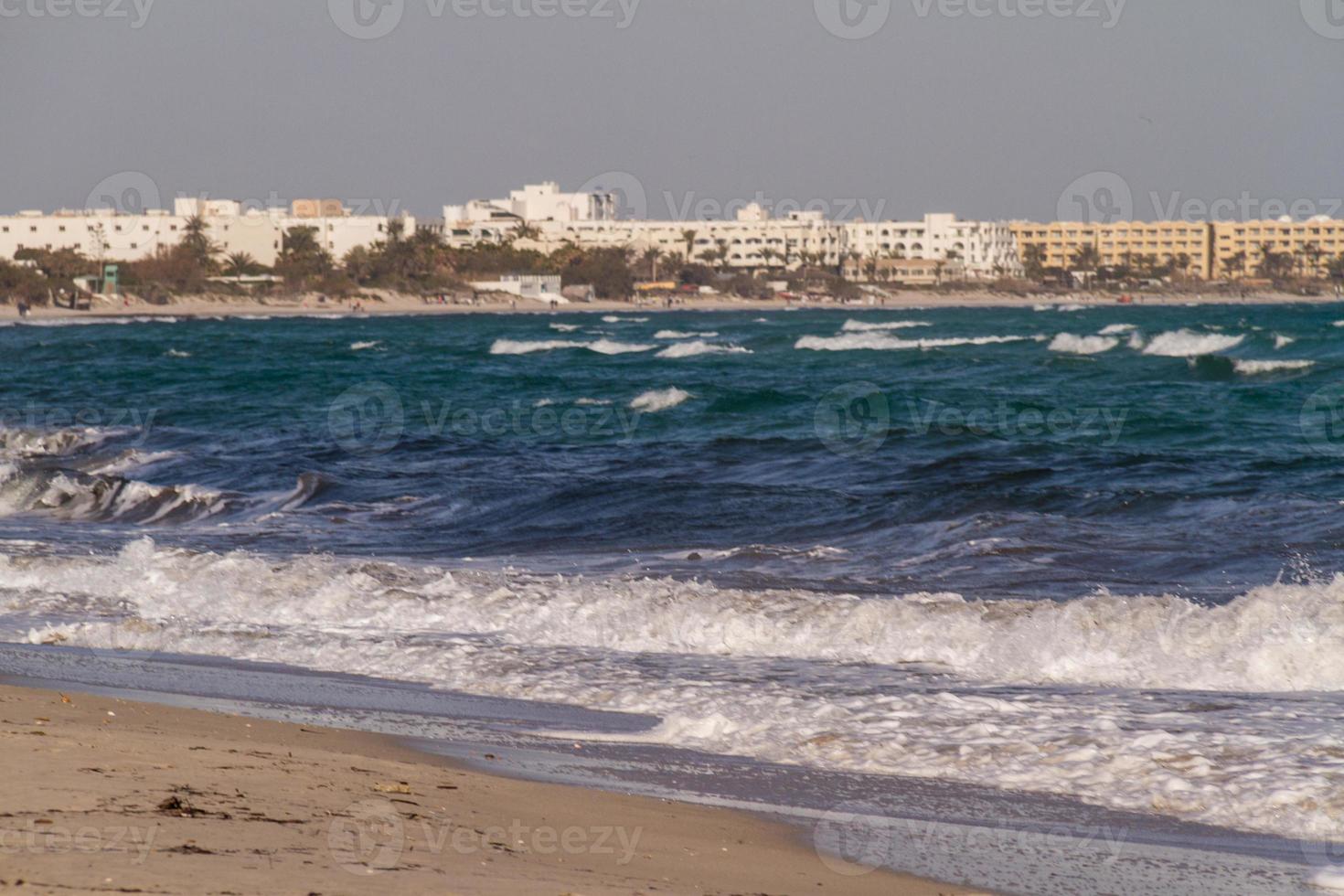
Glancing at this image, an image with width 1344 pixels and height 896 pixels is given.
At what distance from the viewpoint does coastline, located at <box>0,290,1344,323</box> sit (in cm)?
11744

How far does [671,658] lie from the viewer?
373 inches

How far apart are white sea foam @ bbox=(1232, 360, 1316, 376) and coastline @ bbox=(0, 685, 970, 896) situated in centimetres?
3667

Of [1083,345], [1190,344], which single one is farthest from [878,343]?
[1190,344]

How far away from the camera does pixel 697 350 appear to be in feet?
187

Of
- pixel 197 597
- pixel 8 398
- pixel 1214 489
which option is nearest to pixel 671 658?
pixel 197 597

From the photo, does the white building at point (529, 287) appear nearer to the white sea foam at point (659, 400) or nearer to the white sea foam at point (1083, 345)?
the white sea foam at point (1083, 345)

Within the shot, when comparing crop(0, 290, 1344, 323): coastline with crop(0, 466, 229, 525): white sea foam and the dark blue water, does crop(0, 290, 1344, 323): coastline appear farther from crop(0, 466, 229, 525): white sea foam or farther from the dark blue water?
crop(0, 466, 229, 525): white sea foam

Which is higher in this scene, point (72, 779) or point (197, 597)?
point (72, 779)

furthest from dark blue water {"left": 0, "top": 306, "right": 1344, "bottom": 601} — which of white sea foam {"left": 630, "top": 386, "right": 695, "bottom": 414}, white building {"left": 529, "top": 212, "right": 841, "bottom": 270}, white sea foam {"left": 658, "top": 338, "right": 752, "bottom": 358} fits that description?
white building {"left": 529, "top": 212, "right": 841, "bottom": 270}

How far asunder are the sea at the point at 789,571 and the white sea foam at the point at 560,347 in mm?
27972

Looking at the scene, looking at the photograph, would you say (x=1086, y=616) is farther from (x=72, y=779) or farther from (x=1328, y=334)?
(x=1328, y=334)

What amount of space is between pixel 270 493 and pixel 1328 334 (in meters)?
57.2

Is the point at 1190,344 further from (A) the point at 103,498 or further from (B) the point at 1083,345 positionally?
(A) the point at 103,498

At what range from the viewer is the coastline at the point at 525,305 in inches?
4624
